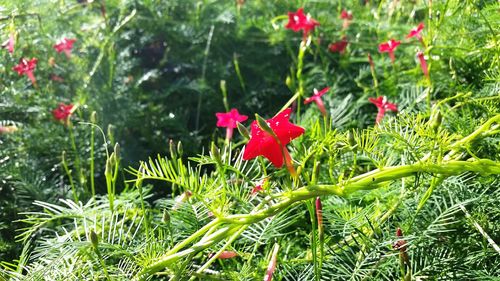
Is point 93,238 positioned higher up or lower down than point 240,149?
higher up

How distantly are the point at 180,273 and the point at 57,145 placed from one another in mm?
732

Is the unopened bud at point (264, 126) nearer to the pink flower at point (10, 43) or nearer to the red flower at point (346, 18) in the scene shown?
the pink flower at point (10, 43)

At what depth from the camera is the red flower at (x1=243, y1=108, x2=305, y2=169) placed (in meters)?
0.72

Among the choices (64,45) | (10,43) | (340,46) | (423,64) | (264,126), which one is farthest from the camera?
(340,46)

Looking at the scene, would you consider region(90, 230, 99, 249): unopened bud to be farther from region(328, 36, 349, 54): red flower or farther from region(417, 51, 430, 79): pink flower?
region(328, 36, 349, 54): red flower

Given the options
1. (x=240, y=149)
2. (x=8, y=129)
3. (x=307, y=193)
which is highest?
(x=307, y=193)

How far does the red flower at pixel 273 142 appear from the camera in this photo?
28.3 inches

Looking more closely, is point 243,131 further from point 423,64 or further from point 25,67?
point 25,67

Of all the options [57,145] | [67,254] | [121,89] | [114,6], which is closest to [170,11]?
[114,6]

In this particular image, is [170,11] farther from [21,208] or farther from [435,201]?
[435,201]

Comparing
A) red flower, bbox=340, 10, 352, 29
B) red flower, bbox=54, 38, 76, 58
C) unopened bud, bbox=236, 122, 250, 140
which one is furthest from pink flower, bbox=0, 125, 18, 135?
red flower, bbox=340, 10, 352, 29

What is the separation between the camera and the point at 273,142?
0.72m

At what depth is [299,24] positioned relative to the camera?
4.74 ft

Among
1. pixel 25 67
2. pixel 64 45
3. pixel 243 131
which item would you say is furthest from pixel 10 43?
pixel 243 131
